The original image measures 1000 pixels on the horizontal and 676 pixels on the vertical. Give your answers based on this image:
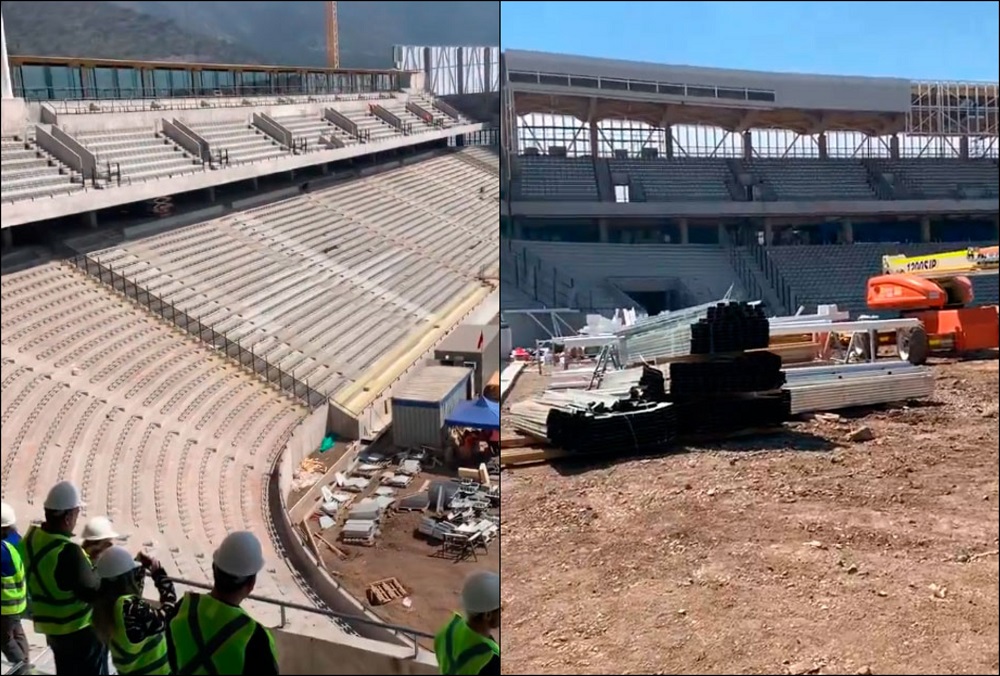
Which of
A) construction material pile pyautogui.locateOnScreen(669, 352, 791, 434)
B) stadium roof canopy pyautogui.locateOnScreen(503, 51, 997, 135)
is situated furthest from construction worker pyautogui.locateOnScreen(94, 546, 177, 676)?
stadium roof canopy pyautogui.locateOnScreen(503, 51, 997, 135)

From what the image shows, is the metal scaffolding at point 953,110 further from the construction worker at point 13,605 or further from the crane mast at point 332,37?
the construction worker at point 13,605

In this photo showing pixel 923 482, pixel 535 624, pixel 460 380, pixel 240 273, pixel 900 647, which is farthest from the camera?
pixel 923 482

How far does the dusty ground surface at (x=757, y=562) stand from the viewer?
1.55m

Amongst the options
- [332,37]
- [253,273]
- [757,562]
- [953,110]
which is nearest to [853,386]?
[757,562]

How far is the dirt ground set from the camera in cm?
61

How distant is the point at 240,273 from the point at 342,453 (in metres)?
0.29

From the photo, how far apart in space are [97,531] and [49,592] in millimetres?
133

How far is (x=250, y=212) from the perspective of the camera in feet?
3.53

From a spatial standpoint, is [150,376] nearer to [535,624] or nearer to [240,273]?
[240,273]

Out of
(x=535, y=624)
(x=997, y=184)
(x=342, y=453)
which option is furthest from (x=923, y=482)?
(x=997, y=184)

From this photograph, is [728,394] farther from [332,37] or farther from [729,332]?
[332,37]

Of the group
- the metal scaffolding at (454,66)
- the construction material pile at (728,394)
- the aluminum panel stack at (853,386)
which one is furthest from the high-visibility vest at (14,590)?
the aluminum panel stack at (853,386)

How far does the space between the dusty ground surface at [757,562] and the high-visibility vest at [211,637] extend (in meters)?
0.51

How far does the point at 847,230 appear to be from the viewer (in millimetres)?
9250
